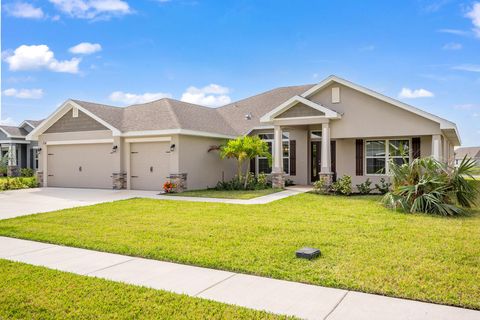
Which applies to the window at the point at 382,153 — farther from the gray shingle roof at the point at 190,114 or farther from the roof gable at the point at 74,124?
the roof gable at the point at 74,124

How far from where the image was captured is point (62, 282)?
16.2ft

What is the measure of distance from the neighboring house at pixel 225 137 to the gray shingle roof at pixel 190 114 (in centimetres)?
8

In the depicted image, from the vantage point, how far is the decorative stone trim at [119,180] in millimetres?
17859

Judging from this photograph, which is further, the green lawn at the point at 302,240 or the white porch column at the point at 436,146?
the white porch column at the point at 436,146

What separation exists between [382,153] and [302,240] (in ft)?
36.4

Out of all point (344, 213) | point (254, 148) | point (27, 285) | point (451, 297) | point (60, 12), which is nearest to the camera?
point (451, 297)

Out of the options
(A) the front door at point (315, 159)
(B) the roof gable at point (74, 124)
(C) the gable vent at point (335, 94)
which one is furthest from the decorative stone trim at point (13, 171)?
(C) the gable vent at point (335, 94)

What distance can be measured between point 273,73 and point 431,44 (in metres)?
9.21

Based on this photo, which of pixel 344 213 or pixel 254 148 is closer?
pixel 344 213

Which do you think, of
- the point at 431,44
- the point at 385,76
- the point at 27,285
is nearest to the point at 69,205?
the point at 27,285

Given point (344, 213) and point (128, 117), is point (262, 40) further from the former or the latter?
point (344, 213)

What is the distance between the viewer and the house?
29.4 meters

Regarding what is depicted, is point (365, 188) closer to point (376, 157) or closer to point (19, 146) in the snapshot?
point (376, 157)

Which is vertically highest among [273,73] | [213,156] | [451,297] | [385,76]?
[273,73]
